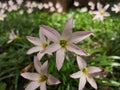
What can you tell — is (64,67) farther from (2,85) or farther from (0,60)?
(0,60)

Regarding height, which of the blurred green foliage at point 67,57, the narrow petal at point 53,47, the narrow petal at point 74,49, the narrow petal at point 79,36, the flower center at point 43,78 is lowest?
the blurred green foliage at point 67,57

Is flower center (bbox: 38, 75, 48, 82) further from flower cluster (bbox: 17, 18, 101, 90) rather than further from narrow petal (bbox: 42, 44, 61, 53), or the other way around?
narrow petal (bbox: 42, 44, 61, 53)

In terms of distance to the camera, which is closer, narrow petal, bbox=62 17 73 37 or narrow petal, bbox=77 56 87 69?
narrow petal, bbox=62 17 73 37

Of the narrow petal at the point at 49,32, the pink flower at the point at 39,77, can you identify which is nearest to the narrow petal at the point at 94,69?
the pink flower at the point at 39,77

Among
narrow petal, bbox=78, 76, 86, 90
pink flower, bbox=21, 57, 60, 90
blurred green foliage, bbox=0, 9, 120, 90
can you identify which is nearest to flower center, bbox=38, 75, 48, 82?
pink flower, bbox=21, 57, 60, 90

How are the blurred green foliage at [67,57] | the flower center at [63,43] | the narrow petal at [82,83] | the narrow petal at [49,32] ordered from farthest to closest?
the blurred green foliage at [67,57]
the narrow petal at [82,83]
the flower center at [63,43]
the narrow petal at [49,32]

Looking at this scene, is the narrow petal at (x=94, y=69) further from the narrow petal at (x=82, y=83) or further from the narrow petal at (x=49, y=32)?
the narrow petal at (x=49, y=32)

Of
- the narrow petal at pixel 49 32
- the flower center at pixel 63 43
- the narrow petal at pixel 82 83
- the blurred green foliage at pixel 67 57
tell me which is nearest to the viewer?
the narrow petal at pixel 49 32

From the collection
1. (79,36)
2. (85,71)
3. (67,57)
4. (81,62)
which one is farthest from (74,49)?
(67,57)
